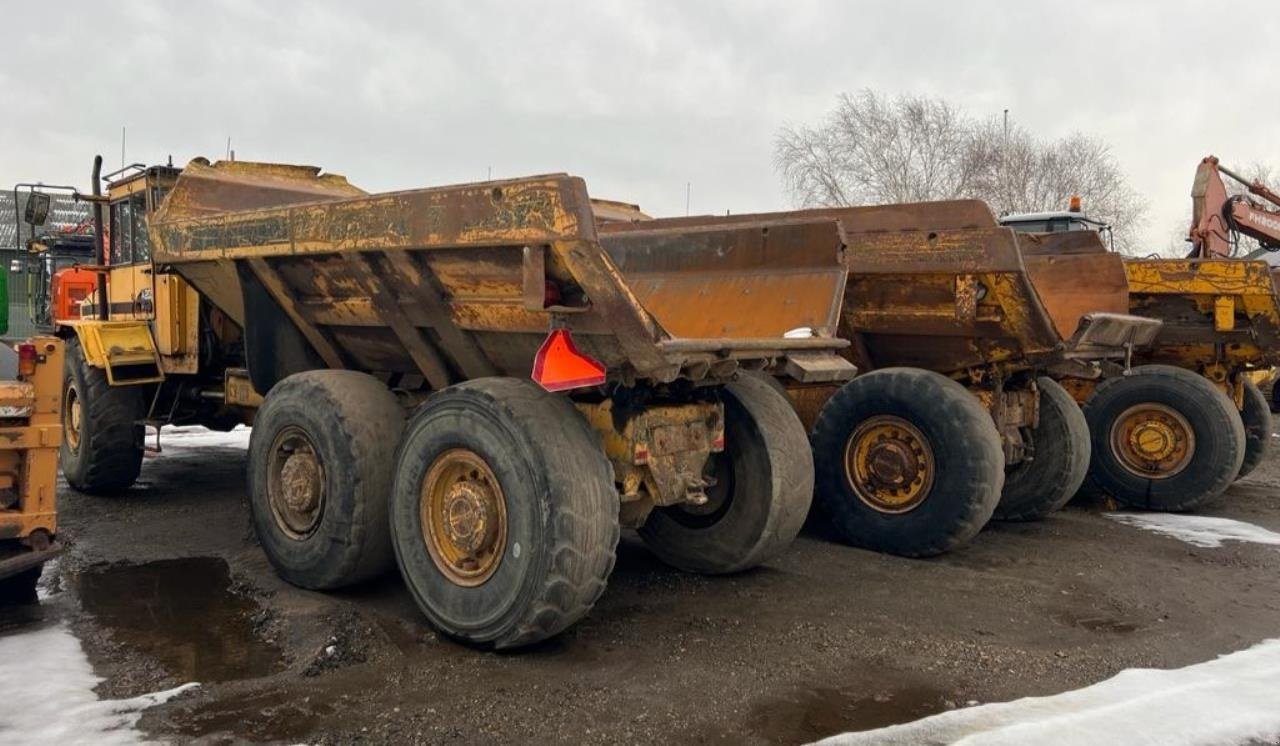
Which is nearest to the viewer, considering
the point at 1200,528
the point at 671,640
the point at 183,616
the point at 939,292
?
the point at 671,640

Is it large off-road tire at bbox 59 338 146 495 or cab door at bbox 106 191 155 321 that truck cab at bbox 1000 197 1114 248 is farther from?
large off-road tire at bbox 59 338 146 495

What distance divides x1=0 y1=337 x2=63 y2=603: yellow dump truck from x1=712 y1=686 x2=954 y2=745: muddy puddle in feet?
10.9

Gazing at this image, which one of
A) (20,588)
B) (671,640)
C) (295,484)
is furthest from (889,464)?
(20,588)

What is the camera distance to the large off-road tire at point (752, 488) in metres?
4.91

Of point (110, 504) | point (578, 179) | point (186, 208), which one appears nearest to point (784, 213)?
point (578, 179)

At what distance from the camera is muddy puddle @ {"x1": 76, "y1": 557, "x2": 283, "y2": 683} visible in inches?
158

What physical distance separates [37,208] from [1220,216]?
12574 millimetres

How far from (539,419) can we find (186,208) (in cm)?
326

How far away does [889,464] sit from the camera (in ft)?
20.0

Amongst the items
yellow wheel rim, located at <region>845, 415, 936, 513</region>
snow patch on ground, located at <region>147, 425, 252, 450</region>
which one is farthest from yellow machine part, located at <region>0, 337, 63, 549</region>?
snow patch on ground, located at <region>147, 425, 252, 450</region>

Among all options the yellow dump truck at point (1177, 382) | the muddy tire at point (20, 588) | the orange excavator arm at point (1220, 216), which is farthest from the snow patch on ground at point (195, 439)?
the orange excavator arm at point (1220, 216)

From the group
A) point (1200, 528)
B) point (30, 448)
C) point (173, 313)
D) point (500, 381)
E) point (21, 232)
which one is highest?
point (21, 232)

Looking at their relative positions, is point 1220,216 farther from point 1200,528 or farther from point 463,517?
point 463,517

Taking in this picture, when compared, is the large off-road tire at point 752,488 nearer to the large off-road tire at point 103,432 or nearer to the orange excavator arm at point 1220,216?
the large off-road tire at point 103,432
